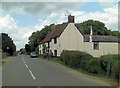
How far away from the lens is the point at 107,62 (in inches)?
435

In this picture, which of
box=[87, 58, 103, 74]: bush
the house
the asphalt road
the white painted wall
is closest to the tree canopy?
the house

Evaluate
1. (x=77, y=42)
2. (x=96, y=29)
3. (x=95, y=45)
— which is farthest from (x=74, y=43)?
(x=96, y=29)

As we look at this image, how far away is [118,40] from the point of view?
3706 centimetres

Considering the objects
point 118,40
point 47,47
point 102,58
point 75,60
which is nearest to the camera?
point 102,58

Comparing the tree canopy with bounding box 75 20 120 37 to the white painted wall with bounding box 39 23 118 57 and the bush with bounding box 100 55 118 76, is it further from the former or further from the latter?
the bush with bounding box 100 55 118 76

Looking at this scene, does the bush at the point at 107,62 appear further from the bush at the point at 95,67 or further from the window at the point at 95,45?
the window at the point at 95,45

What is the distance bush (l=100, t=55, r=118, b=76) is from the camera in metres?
10.5

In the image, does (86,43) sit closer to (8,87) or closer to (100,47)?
(100,47)

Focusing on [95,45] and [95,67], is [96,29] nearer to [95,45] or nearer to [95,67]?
[95,45]

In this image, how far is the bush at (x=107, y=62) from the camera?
10.5 m

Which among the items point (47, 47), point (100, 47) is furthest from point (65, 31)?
point (47, 47)

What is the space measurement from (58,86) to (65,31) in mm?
25802

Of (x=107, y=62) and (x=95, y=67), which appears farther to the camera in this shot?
(x=95, y=67)

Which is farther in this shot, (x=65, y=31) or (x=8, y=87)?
(x=65, y=31)
